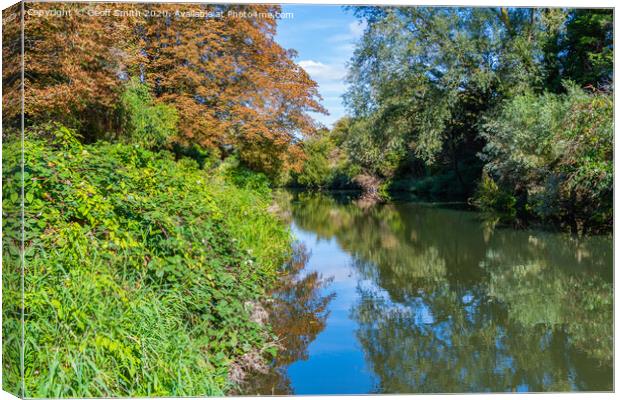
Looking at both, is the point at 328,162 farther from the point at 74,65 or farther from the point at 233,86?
the point at 74,65

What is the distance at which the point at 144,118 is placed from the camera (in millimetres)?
6906

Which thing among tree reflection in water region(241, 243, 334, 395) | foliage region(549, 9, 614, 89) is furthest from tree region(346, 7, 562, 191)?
tree reflection in water region(241, 243, 334, 395)

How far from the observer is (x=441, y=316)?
5527 millimetres

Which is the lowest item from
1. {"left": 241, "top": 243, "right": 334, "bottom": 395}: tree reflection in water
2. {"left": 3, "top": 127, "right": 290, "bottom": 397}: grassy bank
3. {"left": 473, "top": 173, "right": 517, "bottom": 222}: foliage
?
{"left": 473, "top": 173, "right": 517, "bottom": 222}: foliage

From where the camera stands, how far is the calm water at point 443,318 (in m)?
4.02

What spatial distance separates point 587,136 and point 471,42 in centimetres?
256

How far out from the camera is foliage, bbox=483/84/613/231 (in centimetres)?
732

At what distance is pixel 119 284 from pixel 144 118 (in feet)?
10.9

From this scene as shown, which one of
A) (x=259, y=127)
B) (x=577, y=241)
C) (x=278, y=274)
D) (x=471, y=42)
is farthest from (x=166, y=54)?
(x=577, y=241)

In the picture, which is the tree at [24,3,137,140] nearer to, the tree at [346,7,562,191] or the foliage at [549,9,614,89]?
the tree at [346,7,562,191]

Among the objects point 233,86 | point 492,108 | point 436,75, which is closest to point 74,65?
point 233,86

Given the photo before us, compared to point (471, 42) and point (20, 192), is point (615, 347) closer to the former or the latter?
point (20, 192)

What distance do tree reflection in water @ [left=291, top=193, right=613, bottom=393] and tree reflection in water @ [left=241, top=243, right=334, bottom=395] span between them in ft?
1.32

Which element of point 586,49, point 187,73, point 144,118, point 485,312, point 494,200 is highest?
point 586,49
